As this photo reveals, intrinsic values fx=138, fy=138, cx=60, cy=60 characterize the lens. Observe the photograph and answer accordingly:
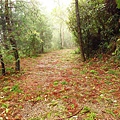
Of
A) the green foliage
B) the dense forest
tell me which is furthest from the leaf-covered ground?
the green foliage

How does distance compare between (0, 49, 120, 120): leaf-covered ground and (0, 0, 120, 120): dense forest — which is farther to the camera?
(0, 0, 120, 120): dense forest

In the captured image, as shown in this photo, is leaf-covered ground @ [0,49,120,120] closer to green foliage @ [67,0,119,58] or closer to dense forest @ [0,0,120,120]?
dense forest @ [0,0,120,120]

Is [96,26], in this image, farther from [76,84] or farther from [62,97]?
[62,97]

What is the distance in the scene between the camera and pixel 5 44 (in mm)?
5535

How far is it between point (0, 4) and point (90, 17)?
5.14m

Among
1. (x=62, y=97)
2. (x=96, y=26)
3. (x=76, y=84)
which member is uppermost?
(x=96, y=26)

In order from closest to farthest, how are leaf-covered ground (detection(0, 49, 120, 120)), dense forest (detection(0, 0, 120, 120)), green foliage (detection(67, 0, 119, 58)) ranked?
leaf-covered ground (detection(0, 49, 120, 120))
dense forest (detection(0, 0, 120, 120))
green foliage (detection(67, 0, 119, 58))

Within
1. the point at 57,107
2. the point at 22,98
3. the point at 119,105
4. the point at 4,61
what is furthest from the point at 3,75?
the point at 119,105

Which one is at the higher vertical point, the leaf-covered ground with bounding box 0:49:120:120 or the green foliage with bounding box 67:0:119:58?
the green foliage with bounding box 67:0:119:58

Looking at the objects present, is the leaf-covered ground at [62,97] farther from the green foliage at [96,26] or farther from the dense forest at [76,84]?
the green foliage at [96,26]

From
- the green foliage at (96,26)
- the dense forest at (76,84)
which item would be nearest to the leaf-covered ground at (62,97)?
the dense forest at (76,84)

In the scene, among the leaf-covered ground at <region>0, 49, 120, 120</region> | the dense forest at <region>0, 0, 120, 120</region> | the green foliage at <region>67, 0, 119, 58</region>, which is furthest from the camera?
the green foliage at <region>67, 0, 119, 58</region>

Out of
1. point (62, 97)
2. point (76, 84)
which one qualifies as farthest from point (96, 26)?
point (62, 97)

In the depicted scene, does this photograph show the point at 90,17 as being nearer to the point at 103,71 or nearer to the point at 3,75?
the point at 103,71
